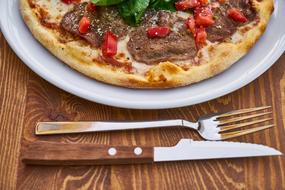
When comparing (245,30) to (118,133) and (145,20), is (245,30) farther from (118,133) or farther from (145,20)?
(118,133)

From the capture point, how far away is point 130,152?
2.42 m

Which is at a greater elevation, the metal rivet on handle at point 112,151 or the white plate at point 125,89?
the white plate at point 125,89

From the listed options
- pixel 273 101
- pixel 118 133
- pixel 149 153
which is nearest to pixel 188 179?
pixel 149 153

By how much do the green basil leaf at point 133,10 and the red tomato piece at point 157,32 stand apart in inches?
4.4

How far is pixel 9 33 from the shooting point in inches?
112

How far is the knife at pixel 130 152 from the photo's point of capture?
2396 millimetres

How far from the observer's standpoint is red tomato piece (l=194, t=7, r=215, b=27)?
293cm

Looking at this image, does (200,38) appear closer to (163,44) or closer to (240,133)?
(163,44)

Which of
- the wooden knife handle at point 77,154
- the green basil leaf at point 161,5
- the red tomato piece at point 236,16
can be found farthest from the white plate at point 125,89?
the green basil leaf at point 161,5

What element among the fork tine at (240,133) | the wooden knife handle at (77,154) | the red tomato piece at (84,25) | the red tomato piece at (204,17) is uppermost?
the red tomato piece at (204,17)

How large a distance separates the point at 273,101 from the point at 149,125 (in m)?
0.74

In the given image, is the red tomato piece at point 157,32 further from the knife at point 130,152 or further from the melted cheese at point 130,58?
the knife at point 130,152

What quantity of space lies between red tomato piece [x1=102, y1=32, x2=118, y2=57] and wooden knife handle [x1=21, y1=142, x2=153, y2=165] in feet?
1.97

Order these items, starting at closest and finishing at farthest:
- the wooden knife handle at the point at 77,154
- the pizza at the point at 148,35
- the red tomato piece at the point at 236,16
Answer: the wooden knife handle at the point at 77,154, the pizza at the point at 148,35, the red tomato piece at the point at 236,16
